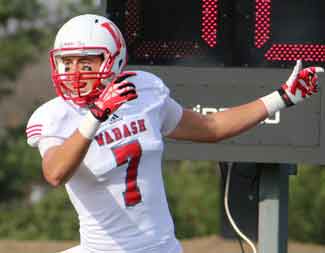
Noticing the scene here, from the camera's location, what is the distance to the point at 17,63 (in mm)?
17391

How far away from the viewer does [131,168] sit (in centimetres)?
479

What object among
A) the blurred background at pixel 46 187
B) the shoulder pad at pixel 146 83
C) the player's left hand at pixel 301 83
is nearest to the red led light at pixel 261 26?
the player's left hand at pixel 301 83

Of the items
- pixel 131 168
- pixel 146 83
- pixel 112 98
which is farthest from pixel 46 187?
pixel 112 98

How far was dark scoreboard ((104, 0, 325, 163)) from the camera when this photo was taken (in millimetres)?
6223

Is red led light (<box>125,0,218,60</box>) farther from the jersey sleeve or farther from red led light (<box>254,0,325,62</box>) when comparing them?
the jersey sleeve

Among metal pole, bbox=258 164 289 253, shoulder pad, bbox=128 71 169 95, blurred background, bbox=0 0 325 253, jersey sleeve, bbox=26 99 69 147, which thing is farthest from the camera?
blurred background, bbox=0 0 325 253

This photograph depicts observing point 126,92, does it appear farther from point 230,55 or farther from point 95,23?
point 230,55

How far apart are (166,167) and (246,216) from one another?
25.5ft

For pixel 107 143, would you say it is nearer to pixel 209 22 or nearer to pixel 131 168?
pixel 131 168

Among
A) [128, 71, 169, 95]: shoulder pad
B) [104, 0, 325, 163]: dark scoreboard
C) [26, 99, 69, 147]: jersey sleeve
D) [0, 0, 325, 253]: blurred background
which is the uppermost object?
[128, 71, 169, 95]: shoulder pad

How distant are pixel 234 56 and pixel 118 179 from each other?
180cm

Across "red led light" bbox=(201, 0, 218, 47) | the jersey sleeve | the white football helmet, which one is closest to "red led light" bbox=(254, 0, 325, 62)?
"red led light" bbox=(201, 0, 218, 47)

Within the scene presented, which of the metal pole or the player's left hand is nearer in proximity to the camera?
the player's left hand

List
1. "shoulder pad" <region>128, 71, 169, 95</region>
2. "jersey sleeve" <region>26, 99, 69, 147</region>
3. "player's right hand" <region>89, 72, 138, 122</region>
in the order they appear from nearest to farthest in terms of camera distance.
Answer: "player's right hand" <region>89, 72, 138, 122</region>, "jersey sleeve" <region>26, 99, 69, 147</region>, "shoulder pad" <region>128, 71, 169, 95</region>
